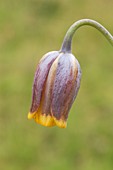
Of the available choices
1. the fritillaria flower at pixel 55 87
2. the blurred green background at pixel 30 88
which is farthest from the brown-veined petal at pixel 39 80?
the blurred green background at pixel 30 88

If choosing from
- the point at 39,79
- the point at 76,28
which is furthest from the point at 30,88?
the point at 76,28

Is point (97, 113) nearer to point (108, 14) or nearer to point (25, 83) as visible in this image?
point (25, 83)

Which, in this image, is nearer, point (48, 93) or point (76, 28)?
point (76, 28)

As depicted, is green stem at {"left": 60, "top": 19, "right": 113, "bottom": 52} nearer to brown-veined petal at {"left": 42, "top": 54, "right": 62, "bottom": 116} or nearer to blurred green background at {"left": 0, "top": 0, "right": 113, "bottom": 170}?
brown-veined petal at {"left": 42, "top": 54, "right": 62, "bottom": 116}

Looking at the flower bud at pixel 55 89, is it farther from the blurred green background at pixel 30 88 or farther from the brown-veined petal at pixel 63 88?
the blurred green background at pixel 30 88

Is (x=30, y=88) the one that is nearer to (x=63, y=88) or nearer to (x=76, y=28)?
(x=63, y=88)

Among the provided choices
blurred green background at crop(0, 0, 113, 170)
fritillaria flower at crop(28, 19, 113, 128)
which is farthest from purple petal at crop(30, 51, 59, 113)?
blurred green background at crop(0, 0, 113, 170)

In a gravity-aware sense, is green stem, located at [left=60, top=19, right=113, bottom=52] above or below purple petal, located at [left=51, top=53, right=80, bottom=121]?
above
